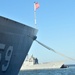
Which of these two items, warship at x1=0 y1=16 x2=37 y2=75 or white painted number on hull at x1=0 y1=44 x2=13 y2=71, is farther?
white painted number on hull at x1=0 y1=44 x2=13 y2=71

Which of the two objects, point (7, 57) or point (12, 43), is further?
point (12, 43)

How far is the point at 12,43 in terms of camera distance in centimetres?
1537

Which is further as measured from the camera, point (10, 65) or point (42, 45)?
point (42, 45)

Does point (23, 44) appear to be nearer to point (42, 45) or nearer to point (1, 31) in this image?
point (42, 45)

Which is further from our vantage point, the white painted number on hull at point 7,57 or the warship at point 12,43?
the white painted number on hull at point 7,57

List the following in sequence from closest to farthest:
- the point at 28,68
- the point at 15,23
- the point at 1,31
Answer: the point at 1,31, the point at 15,23, the point at 28,68

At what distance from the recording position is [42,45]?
58.6ft

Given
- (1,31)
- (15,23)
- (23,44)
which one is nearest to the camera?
(1,31)

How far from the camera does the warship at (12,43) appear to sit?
14413mm

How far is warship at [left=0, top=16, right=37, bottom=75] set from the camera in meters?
14.4

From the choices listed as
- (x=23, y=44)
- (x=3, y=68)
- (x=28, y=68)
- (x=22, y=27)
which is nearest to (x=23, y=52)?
(x=23, y=44)

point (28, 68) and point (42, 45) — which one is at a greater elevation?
point (42, 45)

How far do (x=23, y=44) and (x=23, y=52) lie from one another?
542mm

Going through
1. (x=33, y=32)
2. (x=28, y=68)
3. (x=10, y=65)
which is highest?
(x=33, y=32)
